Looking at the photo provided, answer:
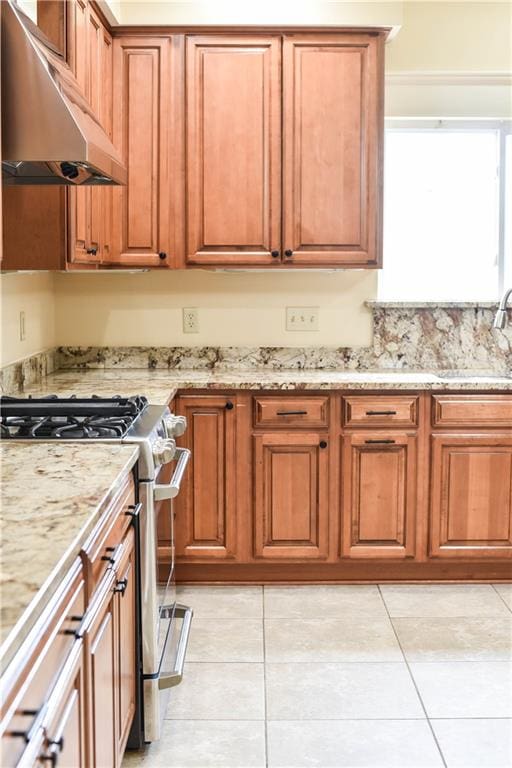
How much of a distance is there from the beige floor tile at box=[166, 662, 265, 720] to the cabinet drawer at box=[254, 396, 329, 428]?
1076 millimetres

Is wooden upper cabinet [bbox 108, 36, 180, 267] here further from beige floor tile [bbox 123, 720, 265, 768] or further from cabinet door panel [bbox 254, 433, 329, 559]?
beige floor tile [bbox 123, 720, 265, 768]

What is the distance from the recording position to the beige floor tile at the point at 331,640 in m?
3.21

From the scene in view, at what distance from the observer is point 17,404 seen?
9.66 ft

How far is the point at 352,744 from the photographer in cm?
262

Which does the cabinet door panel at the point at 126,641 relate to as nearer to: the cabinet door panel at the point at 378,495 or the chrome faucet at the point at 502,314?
the cabinet door panel at the point at 378,495

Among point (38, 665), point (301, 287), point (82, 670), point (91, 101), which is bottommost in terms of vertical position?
point (82, 670)

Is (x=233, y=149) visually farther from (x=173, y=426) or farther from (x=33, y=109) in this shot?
(x=33, y=109)

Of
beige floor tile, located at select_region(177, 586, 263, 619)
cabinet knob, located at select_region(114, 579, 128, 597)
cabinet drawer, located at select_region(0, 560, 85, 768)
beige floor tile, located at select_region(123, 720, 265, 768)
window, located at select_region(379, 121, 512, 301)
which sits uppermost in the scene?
window, located at select_region(379, 121, 512, 301)

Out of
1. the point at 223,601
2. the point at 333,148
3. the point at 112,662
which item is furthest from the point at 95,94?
the point at 112,662

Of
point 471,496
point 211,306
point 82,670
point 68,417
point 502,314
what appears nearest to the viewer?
point 82,670

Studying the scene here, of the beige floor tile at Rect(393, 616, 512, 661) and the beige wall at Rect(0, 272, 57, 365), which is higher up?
the beige wall at Rect(0, 272, 57, 365)

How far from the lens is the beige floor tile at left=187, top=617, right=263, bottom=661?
126 inches

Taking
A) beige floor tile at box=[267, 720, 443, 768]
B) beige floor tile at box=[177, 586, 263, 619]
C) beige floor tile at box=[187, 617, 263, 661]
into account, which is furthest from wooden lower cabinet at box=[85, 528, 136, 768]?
beige floor tile at box=[177, 586, 263, 619]

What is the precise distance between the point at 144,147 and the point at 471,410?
1781 mm
